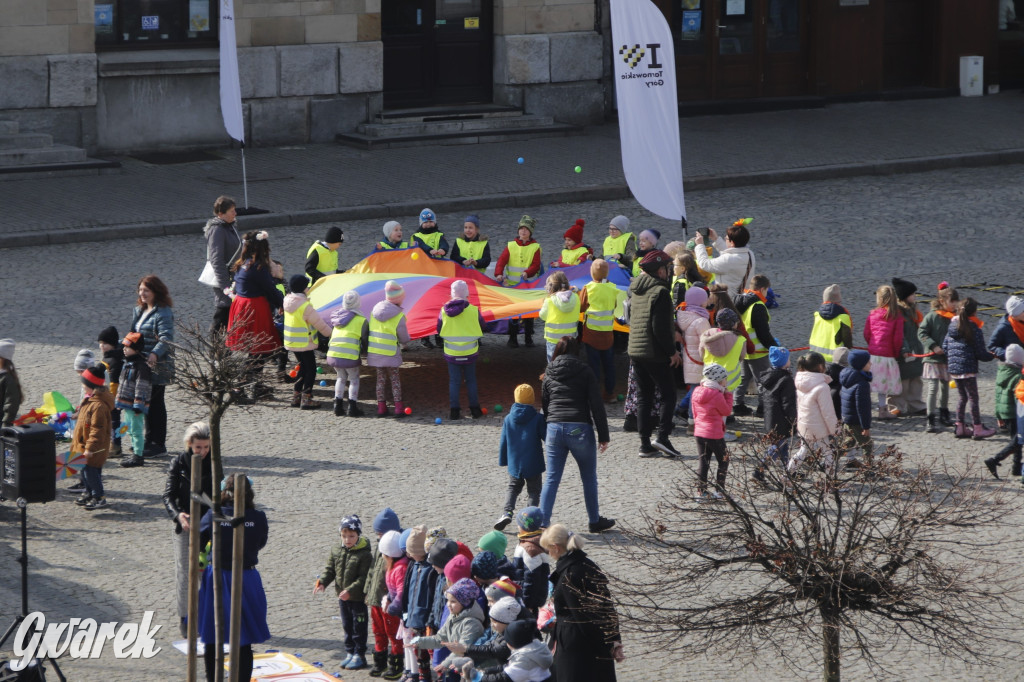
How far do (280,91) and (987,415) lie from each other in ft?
53.6

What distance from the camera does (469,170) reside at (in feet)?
84.3

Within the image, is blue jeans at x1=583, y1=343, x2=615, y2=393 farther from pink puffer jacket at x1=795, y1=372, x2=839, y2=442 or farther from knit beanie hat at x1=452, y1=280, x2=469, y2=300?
pink puffer jacket at x1=795, y1=372, x2=839, y2=442

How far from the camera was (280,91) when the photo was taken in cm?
2752

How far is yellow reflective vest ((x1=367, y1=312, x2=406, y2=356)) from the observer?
1445 centimetres

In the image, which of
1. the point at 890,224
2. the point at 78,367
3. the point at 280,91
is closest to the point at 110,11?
the point at 280,91

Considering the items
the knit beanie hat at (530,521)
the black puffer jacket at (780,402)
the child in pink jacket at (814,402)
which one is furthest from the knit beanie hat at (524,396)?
the child in pink jacket at (814,402)

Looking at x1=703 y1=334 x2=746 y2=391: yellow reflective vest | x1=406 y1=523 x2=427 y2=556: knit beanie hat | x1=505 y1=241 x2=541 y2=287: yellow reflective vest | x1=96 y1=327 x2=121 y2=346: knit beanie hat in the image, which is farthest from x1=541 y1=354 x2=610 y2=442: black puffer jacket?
x1=505 y1=241 x2=541 y2=287: yellow reflective vest

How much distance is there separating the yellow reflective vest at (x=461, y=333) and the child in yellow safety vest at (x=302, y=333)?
1118 millimetres

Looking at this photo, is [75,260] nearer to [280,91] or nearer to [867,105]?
[280,91]

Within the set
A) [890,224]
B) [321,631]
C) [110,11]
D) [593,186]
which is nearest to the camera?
[321,631]

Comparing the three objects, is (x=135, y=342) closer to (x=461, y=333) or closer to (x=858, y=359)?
(x=461, y=333)

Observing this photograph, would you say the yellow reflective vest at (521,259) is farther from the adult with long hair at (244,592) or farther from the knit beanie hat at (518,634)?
the knit beanie hat at (518,634)

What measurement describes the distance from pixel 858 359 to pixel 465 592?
17.3ft

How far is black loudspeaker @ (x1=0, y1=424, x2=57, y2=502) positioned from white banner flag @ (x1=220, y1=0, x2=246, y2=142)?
1374cm
